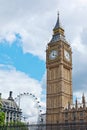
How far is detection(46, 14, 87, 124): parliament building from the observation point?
86125 mm

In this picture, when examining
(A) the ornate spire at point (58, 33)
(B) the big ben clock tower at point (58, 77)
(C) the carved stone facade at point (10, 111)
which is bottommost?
(C) the carved stone facade at point (10, 111)

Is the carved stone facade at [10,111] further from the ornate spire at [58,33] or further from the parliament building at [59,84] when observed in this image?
the ornate spire at [58,33]

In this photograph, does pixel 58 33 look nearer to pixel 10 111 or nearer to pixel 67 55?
pixel 67 55

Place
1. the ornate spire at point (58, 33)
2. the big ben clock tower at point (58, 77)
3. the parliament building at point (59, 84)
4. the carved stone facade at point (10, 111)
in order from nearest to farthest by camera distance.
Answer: the parliament building at point (59, 84), the big ben clock tower at point (58, 77), the ornate spire at point (58, 33), the carved stone facade at point (10, 111)

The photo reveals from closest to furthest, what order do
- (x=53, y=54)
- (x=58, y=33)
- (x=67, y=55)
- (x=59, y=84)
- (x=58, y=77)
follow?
(x=59, y=84), (x=58, y=77), (x=53, y=54), (x=67, y=55), (x=58, y=33)

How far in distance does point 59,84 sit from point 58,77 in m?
2.49

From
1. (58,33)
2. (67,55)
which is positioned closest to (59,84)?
(67,55)

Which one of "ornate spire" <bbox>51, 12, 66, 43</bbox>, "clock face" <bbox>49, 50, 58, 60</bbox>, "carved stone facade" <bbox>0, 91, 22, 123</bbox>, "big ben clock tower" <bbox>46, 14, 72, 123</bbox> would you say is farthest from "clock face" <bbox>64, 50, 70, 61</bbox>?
"carved stone facade" <bbox>0, 91, 22, 123</bbox>

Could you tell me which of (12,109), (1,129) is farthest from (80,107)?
(1,129)

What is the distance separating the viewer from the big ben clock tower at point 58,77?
8994cm

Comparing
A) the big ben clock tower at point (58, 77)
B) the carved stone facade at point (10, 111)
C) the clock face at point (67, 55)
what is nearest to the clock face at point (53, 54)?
the big ben clock tower at point (58, 77)

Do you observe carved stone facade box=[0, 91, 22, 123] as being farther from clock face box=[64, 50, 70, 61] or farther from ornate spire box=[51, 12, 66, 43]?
ornate spire box=[51, 12, 66, 43]

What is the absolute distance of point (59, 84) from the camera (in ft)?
302

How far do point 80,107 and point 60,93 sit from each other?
357 inches
